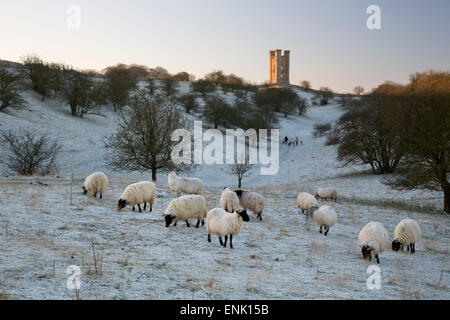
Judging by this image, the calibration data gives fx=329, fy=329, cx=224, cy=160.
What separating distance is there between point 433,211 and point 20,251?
21450 millimetres

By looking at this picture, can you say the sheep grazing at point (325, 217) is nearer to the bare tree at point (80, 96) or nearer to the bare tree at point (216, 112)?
the bare tree at point (80, 96)

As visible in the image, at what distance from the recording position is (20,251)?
24.7ft

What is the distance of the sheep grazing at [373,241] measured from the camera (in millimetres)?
9547

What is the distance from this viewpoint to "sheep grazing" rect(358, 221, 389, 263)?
31.3 feet

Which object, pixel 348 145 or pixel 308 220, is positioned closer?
pixel 308 220

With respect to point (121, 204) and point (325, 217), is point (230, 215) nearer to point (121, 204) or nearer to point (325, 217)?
point (325, 217)

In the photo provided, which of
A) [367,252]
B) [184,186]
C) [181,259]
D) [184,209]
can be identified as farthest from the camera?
[184,186]

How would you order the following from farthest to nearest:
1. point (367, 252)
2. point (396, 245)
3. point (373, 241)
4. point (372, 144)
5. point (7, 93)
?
point (7, 93) < point (372, 144) < point (396, 245) < point (373, 241) < point (367, 252)

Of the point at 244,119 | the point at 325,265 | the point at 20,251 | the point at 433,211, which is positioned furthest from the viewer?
the point at 244,119

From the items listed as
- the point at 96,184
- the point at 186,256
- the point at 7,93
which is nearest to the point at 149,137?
the point at 96,184

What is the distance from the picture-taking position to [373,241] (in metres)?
9.65

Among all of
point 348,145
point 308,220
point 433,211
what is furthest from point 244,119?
point 308,220

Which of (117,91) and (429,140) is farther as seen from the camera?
(117,91)

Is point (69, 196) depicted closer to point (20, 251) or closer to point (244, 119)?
point (20, 251)
